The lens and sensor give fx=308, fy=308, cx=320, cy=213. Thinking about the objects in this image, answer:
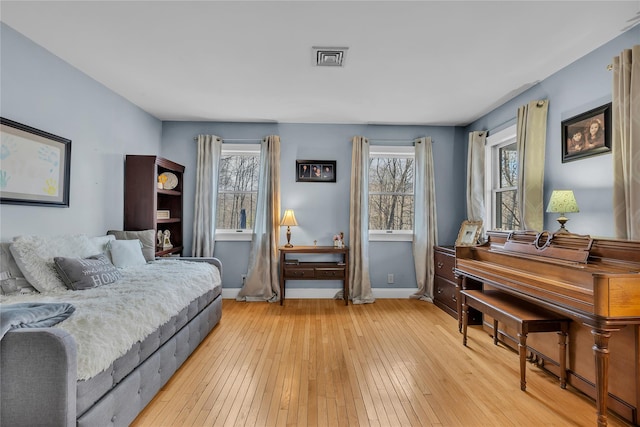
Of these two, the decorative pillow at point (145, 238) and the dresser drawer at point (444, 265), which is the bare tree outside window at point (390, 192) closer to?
the dresser drawer at point (444, 265)

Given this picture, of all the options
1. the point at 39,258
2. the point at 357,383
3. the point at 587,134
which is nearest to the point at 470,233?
the point at 587,134

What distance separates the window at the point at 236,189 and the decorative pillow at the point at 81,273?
223cm

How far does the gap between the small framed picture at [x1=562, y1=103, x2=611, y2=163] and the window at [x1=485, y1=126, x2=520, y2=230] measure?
0.86 meters

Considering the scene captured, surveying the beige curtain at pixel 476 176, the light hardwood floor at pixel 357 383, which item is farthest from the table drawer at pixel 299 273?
the beige curtain at pixel 476 176

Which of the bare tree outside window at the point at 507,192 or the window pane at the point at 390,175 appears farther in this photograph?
the window pane at the point at 390,175

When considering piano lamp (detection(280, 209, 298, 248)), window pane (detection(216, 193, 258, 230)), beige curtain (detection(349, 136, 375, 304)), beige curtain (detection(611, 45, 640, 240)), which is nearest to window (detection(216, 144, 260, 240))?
window pane (detection(216, 193, 258, 230))

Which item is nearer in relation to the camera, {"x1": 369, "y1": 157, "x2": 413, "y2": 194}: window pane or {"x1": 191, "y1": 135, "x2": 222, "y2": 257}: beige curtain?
{"x1": 191, "y1": 135, "x2": 222, "y2": 257}: beige curtain

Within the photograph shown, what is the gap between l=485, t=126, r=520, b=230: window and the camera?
3758 mm

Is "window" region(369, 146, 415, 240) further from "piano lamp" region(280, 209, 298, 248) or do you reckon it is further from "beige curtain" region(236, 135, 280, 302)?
"beige curtain" region(236, 135, 280, 302)

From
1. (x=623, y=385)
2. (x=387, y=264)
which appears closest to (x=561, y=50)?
(x=623, y=385)

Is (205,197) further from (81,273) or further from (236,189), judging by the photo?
(81,273)

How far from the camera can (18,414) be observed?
4.42ft

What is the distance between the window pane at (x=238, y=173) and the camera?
4.76 metres

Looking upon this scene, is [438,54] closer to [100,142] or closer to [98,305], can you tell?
[98,305]
